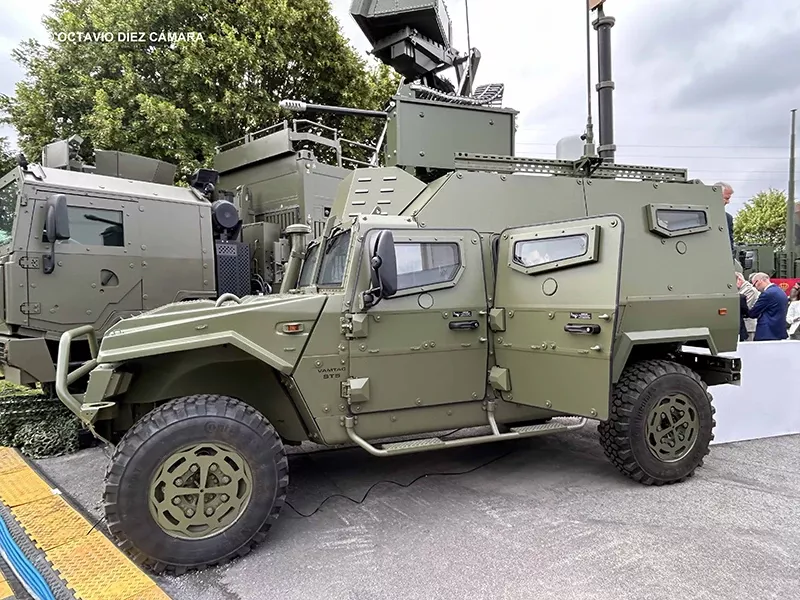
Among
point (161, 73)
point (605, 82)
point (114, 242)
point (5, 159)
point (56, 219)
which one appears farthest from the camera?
point (5, 159)

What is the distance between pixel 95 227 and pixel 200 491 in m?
4.31

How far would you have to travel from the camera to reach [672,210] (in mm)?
4723

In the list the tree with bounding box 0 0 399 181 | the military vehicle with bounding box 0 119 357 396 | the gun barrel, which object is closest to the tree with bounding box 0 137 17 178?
the tree with bounding box 0 0 399 181

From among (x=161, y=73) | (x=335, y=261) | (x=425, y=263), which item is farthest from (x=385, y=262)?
(x=161, y=73)

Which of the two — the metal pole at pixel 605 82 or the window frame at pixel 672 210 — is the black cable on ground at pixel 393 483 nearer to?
the window frame at pixel 672 210

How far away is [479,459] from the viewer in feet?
→ 16.6

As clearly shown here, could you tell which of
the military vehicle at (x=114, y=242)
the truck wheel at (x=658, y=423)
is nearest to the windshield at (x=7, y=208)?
the military vehicle at (x=114, y=242)

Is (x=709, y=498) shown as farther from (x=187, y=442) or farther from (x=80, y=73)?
(x=80, y=73)

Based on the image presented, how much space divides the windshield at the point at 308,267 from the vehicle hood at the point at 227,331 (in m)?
0.88

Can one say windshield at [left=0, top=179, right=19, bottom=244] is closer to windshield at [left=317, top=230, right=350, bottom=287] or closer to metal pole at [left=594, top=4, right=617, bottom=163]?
windshield at [left=317, top=230, right=350, bottom=287]

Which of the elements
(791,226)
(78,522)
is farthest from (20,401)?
(791,226)

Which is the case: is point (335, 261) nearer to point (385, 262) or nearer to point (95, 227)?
point (385, 262)

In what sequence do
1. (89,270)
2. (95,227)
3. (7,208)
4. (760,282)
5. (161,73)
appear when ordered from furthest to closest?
(161,73) → (760,282) → (95,227) → (89,270) → (7,208)

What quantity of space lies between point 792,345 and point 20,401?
26.6ft
